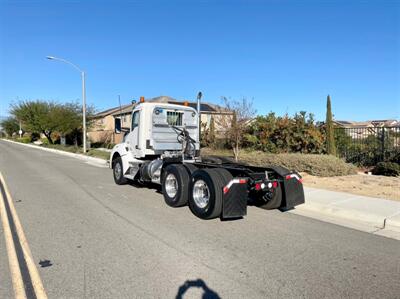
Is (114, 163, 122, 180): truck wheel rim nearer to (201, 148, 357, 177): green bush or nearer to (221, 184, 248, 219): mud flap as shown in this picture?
(221, 184, 248, 219): mud flap

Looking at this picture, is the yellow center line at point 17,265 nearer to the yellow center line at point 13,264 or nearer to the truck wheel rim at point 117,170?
the yellow center line at point 13,264

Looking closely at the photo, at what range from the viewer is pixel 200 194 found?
266 inches

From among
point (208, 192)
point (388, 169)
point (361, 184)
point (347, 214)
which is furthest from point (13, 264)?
point (388, 169)

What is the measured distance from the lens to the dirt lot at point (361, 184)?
29.4 ft

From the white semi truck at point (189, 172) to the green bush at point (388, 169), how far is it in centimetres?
744

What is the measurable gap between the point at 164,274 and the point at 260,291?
3.93 feet

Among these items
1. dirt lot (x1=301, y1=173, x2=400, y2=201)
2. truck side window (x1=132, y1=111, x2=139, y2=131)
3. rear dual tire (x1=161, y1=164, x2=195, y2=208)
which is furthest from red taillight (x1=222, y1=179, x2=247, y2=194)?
dirt lot (x1=301, y1=173, x2=400, y2=201)

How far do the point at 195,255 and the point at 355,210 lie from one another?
4.28m

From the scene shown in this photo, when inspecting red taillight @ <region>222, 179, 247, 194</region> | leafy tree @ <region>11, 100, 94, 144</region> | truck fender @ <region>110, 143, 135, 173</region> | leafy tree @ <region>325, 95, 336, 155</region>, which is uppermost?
leafy tree @ <region>11, 100, 94, 144</region>

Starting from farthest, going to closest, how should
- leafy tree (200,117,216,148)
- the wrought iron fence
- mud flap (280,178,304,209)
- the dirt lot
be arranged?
leafy tree (200,117,216,148) → the wrought iron fence → the dirt lot → mud flap (280,178,304,209)

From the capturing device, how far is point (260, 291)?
348 centimetres

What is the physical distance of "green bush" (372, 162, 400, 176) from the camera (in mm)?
12047

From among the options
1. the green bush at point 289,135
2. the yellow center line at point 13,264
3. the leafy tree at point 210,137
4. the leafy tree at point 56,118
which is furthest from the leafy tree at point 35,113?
the yellow center line at point 13,264

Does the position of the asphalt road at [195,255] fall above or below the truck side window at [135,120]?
below
